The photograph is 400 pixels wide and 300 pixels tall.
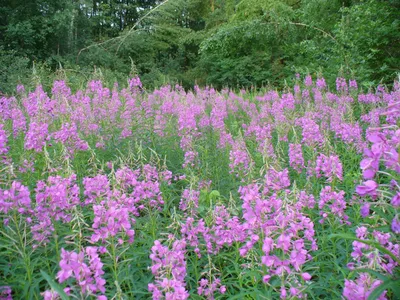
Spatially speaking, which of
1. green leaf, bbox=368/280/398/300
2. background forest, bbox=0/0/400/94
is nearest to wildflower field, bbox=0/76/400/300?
green leaf, bbox=368/280/398/300

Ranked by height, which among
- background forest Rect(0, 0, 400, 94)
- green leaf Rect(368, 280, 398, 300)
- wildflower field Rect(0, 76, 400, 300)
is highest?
background forest Rect(0, 0, 400, 94)

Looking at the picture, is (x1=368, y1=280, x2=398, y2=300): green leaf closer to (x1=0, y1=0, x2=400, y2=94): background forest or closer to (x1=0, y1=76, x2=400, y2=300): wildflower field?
(x1=0, y1=76, x2=400, y2=300): wildflower field

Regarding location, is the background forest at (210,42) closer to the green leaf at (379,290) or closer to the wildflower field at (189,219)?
the wildflower field at (189,219)

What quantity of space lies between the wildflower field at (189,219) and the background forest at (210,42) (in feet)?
7.23

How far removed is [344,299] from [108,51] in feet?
78.7

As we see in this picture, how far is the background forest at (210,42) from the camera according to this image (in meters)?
10.2

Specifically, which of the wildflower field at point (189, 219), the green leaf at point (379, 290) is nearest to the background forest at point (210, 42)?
the wildflower field at point (189, 219)

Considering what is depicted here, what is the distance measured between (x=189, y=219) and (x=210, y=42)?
1209 cm

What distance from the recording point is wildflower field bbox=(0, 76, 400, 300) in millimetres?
1799

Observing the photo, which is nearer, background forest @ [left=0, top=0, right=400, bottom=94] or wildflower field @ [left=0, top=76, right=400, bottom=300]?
wildflower field @ [left=0, top=76, right=400, bottom=300]

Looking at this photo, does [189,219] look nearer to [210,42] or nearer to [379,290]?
[379,290]

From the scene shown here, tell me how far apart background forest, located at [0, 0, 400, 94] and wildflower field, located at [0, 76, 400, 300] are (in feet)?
7.23

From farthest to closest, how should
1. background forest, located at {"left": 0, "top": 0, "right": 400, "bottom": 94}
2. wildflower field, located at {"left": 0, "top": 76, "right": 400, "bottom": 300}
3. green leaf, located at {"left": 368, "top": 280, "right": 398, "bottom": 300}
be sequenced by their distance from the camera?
1. background forest, located at {"left": 0, "top": 0, "right": 400, "bottom": 94}
2. wildflower field, located at {"left": 0, "top": 76, "right": 400, "bottom": 300}
3. green leaf, located at {"left": 368, "top": 280, "right": 398, "bottom": 300}

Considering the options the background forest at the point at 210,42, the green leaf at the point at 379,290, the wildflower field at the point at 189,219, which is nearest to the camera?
the green leaf at the point at 379,290
